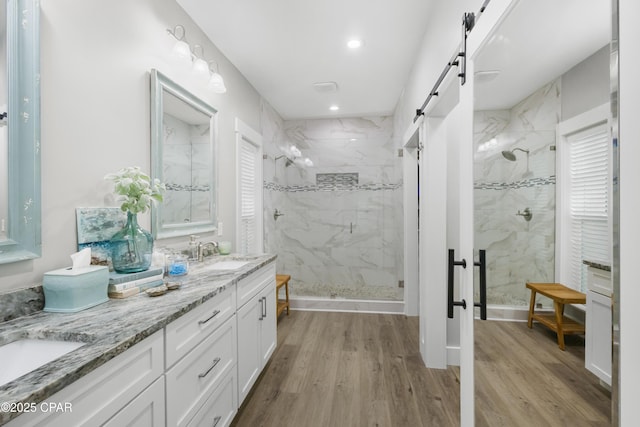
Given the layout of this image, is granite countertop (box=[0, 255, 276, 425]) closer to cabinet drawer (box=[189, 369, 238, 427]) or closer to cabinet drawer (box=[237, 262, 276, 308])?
cabinet drawer (box=[237, 262, 276, 308])

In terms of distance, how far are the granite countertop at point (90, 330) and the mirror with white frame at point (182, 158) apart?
2.44 feet

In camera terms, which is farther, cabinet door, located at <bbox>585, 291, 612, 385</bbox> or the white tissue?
the white tissue

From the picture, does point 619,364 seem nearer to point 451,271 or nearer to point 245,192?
point 451,271

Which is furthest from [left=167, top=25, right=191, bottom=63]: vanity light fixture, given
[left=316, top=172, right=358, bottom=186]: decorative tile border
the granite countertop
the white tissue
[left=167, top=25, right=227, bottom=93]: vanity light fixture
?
[left=316, top=172, right=358, bottom=186]: decorative tile border

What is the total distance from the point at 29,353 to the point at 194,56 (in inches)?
81.7

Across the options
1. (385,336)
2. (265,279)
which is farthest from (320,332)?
(265,279)

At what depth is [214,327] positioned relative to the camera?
1483mm

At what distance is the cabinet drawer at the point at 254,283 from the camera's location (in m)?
1.84

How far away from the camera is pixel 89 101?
4.59 ft

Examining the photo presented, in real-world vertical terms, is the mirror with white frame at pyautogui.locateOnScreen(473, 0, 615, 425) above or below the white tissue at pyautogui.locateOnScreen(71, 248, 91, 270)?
above

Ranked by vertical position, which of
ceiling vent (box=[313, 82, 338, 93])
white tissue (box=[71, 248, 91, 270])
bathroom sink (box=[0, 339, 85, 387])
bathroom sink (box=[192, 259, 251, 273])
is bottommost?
bathroom sink (box=[0, 339, 85, 387])

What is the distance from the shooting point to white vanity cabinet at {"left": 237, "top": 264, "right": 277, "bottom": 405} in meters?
1.83

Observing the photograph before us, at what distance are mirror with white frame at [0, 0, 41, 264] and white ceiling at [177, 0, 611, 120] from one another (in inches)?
48.3

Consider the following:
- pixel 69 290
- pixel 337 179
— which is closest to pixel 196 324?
pixel 69 290
